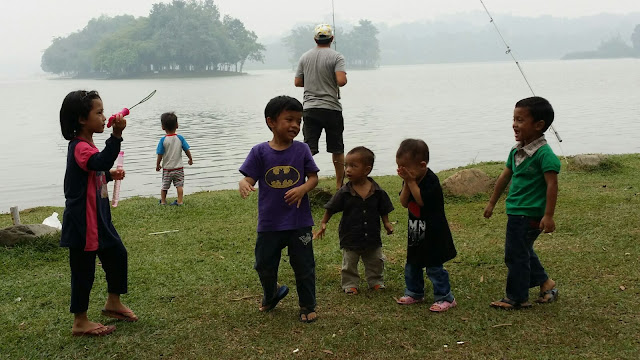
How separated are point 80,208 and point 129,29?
135503 millimetres

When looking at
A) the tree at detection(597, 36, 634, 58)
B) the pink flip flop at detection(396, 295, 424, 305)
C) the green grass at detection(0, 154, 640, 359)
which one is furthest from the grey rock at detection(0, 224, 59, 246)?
the tree at detection(597, 36, 634, 58)

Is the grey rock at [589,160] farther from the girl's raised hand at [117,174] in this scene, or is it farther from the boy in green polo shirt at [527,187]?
the girl's raised hand at [117,174]

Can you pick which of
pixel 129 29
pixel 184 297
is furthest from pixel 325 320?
pixel 129 29

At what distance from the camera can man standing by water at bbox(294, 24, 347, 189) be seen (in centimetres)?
823

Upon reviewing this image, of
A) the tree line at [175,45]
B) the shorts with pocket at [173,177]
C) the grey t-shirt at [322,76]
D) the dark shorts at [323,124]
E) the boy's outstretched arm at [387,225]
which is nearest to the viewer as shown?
the boy's outstretched arm at [387,225]

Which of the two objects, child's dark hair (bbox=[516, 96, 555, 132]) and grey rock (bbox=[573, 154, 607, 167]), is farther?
grey rock (bbox=[573, 154, 607, 167])

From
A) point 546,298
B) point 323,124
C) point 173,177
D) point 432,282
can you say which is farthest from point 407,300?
point 173,177

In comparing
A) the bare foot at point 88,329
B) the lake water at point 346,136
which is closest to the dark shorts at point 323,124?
the bare foot at point 88,329

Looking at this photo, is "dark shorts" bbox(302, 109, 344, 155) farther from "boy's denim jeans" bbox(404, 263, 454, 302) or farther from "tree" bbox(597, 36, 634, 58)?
"tree" bbox(597, 36, 634, 58)

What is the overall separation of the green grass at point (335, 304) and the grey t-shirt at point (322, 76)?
5.20 feet

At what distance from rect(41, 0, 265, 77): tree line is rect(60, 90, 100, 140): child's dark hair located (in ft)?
376

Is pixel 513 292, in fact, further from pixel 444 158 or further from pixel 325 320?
pixel 444 158

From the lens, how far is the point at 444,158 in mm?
17250

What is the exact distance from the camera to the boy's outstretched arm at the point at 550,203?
14.6 feet
